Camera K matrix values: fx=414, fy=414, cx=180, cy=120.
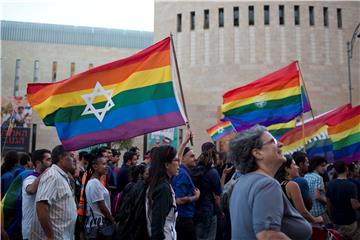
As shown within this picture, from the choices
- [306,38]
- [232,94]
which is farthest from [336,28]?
[232,94]

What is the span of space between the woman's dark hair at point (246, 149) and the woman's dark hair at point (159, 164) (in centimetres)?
116

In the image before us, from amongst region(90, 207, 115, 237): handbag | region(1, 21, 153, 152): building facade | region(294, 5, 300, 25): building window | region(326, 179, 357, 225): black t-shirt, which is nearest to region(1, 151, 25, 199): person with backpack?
region(90, 207, 115, 237): handbag

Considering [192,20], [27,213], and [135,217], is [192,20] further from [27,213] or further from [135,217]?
[135,217]

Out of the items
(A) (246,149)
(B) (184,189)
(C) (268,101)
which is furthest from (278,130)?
(A) (246,149)

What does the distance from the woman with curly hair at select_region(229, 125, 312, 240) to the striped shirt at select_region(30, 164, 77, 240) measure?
76.6 inches

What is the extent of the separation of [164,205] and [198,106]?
87.1 feet

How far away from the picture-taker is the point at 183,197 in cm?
513

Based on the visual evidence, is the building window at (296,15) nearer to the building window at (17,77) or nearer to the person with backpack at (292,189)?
the person with backpack at (292,189)

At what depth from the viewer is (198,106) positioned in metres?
29.8

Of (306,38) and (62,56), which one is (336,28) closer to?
(306,38)

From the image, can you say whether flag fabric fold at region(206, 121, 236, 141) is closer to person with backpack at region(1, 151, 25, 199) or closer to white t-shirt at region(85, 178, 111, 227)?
person with backpack at region(1, 151, 25, 199)

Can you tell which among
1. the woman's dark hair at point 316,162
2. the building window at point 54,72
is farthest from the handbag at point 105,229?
the building window at point 54,72

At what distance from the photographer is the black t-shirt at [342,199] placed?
19.7 ft

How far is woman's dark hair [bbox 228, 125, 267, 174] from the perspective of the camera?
8.16 feet
